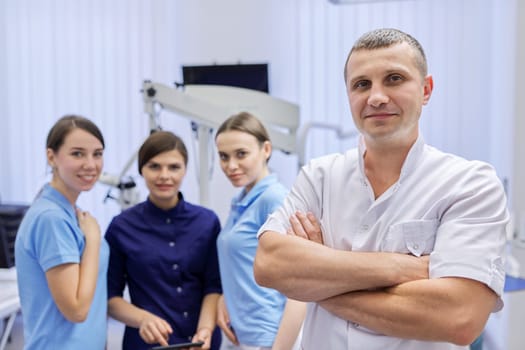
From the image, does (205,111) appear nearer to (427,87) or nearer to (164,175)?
(164,175)

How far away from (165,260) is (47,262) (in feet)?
1.21

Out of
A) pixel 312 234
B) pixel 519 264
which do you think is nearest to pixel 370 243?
pixel 312 234

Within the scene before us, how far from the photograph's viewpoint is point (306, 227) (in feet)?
3.43

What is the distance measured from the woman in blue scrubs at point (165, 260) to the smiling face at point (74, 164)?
19 cm

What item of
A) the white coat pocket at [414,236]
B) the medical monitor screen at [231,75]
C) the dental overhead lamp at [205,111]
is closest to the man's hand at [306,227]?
the white coat pocket at [414,236]

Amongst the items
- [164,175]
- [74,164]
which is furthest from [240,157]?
[74,164]

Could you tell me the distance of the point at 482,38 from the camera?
3.10 m

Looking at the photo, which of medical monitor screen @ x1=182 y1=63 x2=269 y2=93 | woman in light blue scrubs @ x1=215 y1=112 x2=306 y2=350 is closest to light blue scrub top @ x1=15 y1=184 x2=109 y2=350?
woman in light blue scrubs @ x1=215 y1=112 x2=306 y2=350

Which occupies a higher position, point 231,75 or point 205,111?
point 231,75

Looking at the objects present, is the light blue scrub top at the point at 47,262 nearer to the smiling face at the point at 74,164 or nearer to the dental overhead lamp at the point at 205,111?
the smiling face at the point at 74,164

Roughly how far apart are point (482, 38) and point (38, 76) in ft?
9.89

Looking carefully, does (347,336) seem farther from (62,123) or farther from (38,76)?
(38,76)

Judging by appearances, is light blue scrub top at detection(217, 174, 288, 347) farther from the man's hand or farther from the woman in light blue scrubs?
the man's hand

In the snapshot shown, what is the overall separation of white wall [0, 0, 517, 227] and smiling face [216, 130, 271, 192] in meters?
1.63
